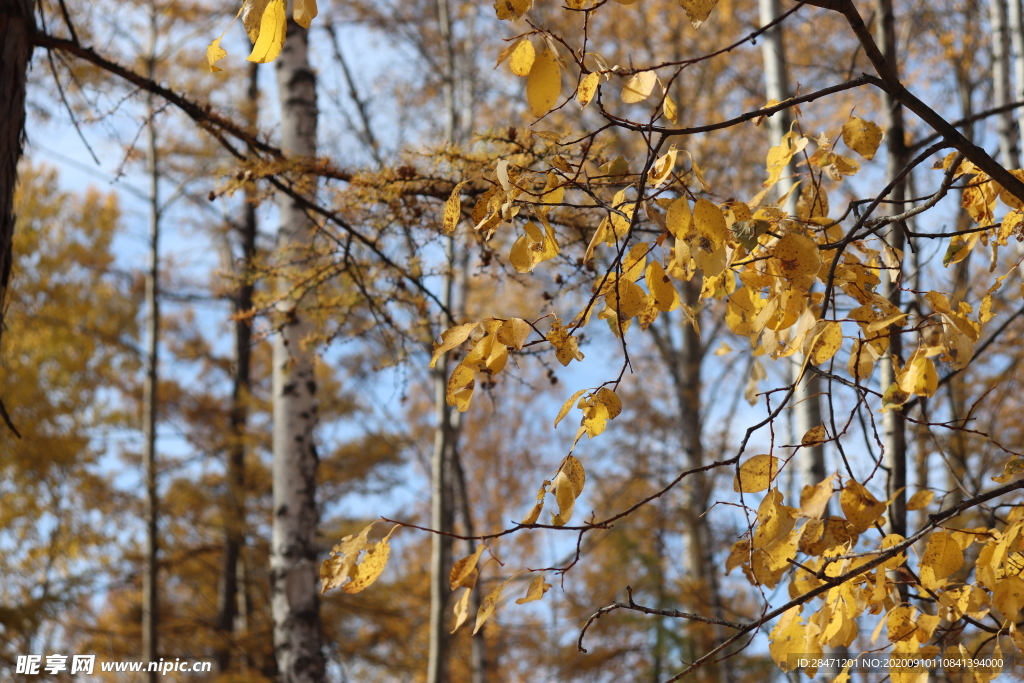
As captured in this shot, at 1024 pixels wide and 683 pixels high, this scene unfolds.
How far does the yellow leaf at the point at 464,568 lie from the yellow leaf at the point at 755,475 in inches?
16.4

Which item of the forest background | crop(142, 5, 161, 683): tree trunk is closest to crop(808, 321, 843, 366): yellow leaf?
the forest background

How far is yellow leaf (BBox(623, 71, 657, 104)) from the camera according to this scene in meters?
1.30

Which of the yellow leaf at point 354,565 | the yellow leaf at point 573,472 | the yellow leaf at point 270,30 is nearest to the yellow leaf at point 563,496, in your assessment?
the yellow leaf at point 573,472

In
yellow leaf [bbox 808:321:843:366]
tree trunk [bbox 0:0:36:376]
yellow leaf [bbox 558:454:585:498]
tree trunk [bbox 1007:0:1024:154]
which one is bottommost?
yellow leaf [bbox 558:454:585:498]

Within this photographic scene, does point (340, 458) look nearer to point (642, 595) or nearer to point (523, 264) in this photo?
point (642, 595)

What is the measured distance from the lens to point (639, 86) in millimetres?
1328

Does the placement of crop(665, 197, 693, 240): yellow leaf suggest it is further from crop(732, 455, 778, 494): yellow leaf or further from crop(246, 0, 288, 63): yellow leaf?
crop(246, 0, 288, 63): yellow leaf

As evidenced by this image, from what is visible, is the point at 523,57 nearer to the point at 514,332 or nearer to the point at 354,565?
the point at 514,332

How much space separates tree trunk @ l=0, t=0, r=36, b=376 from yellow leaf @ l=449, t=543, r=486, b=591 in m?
1.47

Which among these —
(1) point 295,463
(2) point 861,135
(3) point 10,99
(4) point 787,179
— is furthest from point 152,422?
(2) point 861,135

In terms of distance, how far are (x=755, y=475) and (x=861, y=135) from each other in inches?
27.6

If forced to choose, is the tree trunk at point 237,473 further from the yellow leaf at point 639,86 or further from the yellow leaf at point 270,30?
the yellow leaf at point 270,30

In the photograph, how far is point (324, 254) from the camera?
2.53 m

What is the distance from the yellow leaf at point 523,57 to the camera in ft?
3.73
